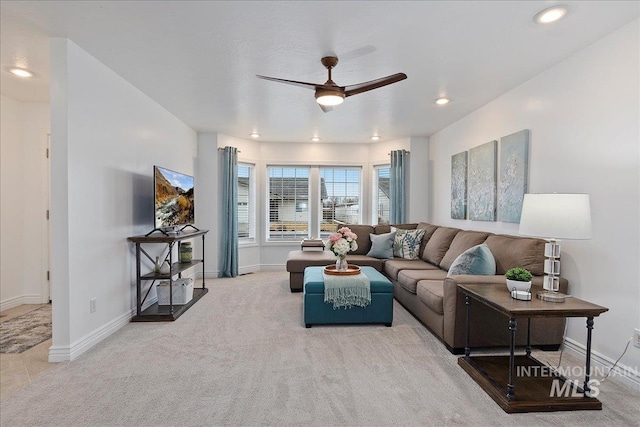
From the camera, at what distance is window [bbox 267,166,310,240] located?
22.7 ft

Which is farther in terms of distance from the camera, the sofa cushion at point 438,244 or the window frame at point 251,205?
the window frame at point 251,205

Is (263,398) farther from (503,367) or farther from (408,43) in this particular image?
(408,43)

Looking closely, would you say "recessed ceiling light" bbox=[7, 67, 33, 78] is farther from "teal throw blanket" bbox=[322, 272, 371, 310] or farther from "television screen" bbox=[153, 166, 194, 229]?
"teal throw blanket" bbox=[322, 272, 371, 310]

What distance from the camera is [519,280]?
7.95 feet

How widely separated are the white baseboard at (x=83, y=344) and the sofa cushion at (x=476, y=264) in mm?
3311

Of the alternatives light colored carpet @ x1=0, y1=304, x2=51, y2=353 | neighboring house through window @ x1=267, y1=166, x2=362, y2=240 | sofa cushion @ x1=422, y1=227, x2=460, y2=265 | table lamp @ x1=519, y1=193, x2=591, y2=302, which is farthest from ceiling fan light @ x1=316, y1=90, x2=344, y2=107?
neighboring house through window @ x1=267, y1=166, x2=362, y2=240

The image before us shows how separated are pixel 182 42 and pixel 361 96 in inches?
82.1

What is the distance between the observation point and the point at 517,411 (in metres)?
2.06

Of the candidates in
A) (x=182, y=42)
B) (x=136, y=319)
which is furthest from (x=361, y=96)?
(x=136, y=319)

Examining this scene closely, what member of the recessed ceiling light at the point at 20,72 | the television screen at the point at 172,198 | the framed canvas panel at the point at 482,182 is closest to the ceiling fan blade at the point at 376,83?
the framed canvas panel at the point at 482,182

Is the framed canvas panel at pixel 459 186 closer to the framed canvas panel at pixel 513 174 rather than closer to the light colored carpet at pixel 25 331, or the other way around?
the framed canvas panel at pixel 513 174

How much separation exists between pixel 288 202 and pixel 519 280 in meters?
5.04

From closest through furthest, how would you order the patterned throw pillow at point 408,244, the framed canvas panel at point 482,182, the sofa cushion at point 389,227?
1. the framed canvas panel at point 482,182
2. the patterned throw pillow at point 408,244
3. the sofa cushion at point 389,227

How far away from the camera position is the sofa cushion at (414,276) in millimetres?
3793
